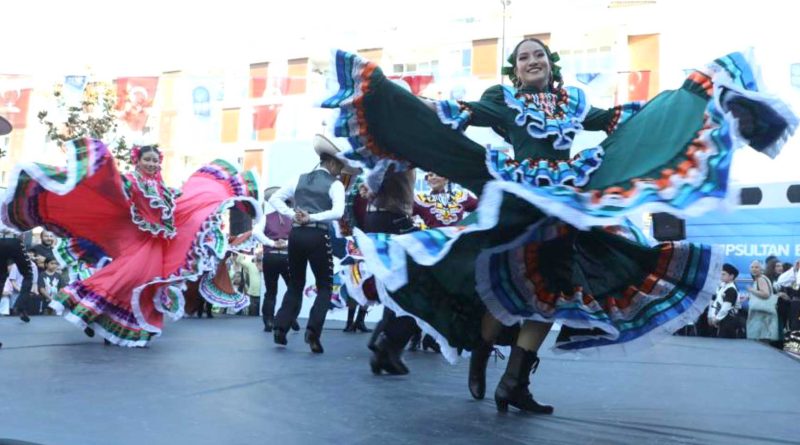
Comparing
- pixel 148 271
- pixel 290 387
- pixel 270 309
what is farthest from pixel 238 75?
pixel 290 387

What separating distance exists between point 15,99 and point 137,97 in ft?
11.6

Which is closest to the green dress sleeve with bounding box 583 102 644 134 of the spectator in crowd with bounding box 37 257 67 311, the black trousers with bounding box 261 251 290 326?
the black trousers with bounding box 261 251 290 326

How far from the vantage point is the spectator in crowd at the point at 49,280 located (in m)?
10.8

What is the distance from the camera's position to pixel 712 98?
2.71m

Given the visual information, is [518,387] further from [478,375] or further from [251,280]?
[251,280]

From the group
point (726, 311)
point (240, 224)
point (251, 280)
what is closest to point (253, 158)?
point (251, 280)

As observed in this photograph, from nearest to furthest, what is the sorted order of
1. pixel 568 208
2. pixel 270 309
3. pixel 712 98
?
pixel 568 208 < pixel 712 98 < pixel 270 309

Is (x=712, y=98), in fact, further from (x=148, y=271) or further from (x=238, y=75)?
(x=238, y=75)

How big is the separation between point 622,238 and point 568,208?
0.60m

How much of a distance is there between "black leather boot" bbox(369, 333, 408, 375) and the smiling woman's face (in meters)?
1.49

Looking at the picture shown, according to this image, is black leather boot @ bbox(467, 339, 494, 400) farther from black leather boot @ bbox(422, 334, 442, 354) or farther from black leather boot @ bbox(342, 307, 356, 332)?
black leather boot @ bbox(342, 307, 356, 332)

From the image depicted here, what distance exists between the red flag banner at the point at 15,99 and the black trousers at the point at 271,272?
1571cm

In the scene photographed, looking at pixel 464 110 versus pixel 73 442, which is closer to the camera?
pixel 73 442

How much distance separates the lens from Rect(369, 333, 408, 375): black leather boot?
13.1ft
